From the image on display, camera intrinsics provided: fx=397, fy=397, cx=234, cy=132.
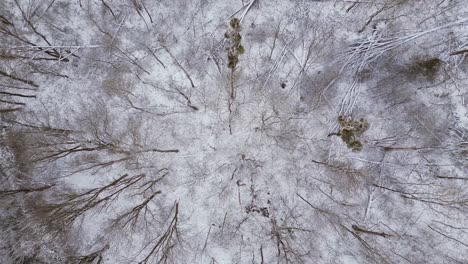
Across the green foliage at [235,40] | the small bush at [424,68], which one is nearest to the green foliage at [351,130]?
the small bush at [424,68]

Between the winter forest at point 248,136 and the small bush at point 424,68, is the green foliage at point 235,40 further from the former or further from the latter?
the small bush at point 424,68

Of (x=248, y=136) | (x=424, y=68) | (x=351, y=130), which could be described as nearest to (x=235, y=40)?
(x=248, y=136)

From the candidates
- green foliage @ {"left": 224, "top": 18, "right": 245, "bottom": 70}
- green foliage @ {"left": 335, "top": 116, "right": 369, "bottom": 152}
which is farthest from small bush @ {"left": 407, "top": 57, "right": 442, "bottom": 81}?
green foliage @ {"left": 224, "top": 18, "right": 245, "bottom": 70}

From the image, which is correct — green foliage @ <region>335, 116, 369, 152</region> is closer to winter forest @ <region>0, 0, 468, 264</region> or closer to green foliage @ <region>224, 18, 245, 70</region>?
winter forest @ <region>0, 0, 468, 264</region>

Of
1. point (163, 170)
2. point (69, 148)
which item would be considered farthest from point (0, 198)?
point (163, 170)

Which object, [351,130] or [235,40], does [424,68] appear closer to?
[351,130]

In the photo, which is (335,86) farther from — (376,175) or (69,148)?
(69,148)
